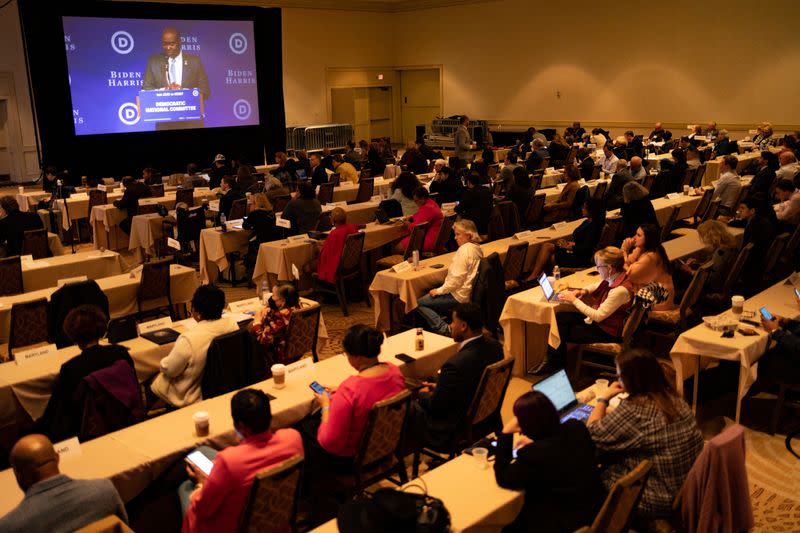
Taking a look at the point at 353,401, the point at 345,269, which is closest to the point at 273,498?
the point at 353,401

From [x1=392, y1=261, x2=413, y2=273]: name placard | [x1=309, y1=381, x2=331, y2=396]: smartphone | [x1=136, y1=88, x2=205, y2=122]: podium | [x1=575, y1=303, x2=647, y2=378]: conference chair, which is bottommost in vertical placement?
[x1=575, y1=303, x2=647, y2=378]: conference chair

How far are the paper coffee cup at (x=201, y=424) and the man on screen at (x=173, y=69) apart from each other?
15784 mm

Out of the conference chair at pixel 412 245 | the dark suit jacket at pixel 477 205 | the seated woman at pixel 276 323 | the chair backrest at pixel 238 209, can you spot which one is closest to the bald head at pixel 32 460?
the seated woman at pixel 276 323

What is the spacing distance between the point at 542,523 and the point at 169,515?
74.5 inches

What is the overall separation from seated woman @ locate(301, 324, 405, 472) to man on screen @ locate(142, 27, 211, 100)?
623 inches

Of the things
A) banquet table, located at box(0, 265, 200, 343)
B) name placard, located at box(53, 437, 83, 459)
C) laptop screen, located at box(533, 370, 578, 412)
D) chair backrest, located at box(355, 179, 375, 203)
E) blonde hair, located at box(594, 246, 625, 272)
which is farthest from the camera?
chair backrest, located at box(355, 179, 375, 203)

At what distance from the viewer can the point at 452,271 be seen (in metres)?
6.69

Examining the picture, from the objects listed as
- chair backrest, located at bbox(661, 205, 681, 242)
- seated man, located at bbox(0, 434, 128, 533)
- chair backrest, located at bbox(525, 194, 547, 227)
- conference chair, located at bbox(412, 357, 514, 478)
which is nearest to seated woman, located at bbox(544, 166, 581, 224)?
chair backrest, located at bbox(525, 194, 547, 227)

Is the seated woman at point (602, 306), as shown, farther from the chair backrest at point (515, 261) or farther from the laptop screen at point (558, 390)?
the laptop screen at point (558, 390)

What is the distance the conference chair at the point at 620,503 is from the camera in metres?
2.96

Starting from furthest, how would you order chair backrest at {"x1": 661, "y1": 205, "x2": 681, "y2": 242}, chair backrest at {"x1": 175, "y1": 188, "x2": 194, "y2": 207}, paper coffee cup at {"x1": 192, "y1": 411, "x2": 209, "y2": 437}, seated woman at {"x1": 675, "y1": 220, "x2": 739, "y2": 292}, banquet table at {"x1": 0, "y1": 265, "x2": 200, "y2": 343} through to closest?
chair backrest at {"x1": 175, "y1": 188, "x2": 194, "y2": 207} → chair backrest at {"x1": 661, "y1": 205, "x2": 681, "y2": 242} → seated woman at {"x1": 675, "y1": 220, "x2": 739, "y2": 292} → banquet table at {"x1": 0, "y1": 265, "x2": 200, "y2": 343} → paper coffee cup at {"x1": 192, "y1": 411, "x2": 209, "y2": 437}

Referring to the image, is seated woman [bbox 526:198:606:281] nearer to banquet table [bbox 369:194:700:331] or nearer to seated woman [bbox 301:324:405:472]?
banquet table [bbox 369:194:700:331]

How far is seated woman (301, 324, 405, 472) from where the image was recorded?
394 cm

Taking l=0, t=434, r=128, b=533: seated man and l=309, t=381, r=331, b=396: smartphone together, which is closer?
l=0, t=434, r=128, b=533: seated man
